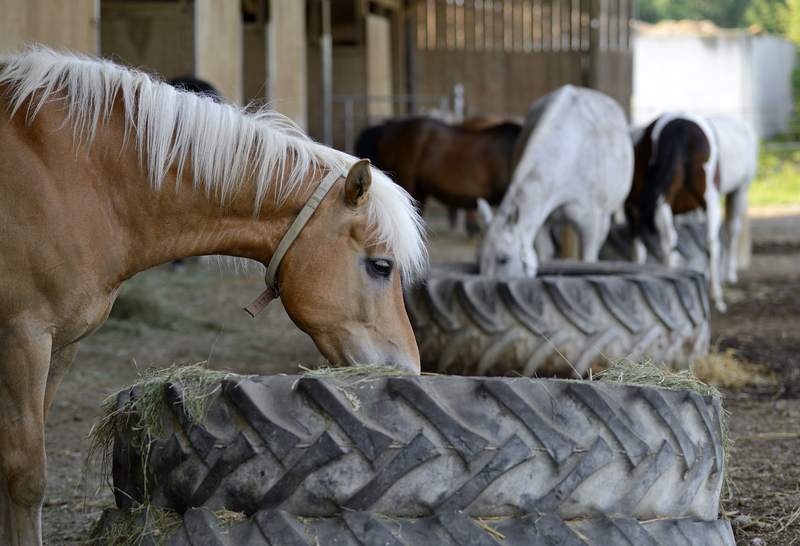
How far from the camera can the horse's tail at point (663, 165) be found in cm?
585

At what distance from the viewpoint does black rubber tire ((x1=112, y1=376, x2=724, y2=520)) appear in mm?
1326

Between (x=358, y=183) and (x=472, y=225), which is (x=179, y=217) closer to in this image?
(x=358, y=183)

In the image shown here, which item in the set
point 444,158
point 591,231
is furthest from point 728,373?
point 444,158

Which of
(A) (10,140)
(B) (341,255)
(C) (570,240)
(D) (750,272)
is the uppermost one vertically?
(A) (10,140)

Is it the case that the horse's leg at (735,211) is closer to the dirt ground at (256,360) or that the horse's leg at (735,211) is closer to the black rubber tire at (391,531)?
the dirt ground at (256,360)

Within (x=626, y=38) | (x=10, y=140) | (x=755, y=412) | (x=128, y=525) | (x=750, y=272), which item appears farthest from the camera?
(x=626, y=38)

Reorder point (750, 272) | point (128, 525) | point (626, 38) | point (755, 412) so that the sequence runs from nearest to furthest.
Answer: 1. point (128, 525)
2. point (755, 412)
3. point (750, 272)
4. point (626, 38)

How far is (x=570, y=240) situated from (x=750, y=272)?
2.60 metres

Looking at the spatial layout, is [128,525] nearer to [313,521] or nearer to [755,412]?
[313,521]

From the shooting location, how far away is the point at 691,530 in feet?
4.83

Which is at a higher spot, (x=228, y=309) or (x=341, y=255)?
(x=341, y=255)

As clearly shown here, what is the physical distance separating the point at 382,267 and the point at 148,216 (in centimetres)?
63

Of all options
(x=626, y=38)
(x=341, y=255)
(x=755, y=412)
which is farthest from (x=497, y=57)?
(x=341, y=255)

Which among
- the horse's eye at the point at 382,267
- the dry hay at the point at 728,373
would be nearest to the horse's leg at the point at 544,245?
the dry hay at the point at 728,373
